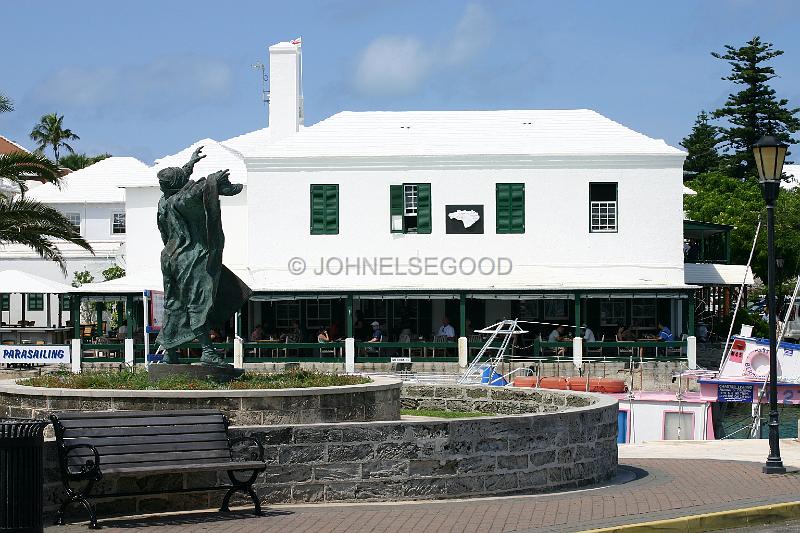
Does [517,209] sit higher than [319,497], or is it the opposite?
[517,209]

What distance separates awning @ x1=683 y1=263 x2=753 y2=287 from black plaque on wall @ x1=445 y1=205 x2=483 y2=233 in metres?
7.33

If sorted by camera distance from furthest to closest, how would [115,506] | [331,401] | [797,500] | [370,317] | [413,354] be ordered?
[370,317] < [413,354] < [331,401] < [797,500] < [115,506]

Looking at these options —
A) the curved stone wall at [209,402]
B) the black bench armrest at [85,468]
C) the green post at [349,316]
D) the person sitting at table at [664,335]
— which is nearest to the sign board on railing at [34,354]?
the green post at [349,316]

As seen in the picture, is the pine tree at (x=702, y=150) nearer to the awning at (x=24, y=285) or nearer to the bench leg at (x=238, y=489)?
the awning at (x=24, y=285)

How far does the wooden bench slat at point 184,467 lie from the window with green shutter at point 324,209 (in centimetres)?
2828

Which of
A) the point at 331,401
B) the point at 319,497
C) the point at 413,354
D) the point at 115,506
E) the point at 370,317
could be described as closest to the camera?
the point at 115,506

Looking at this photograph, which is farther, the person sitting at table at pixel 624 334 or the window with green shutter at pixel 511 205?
the window with green shutter at pixel 511 205

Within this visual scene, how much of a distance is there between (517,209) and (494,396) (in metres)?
21.1

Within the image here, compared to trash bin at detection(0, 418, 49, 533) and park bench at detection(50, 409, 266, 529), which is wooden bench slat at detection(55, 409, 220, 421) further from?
trash bin at detection(0, 418, 49, 533)

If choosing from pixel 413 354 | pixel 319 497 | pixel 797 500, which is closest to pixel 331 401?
pixel 319 497

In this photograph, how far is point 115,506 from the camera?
12.2m

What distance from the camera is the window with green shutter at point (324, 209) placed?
40.6 metres

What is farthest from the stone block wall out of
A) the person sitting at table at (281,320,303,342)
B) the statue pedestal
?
the person sitting at table at (281,320,303,342)

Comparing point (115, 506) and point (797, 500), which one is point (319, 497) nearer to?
point (115, 506)
